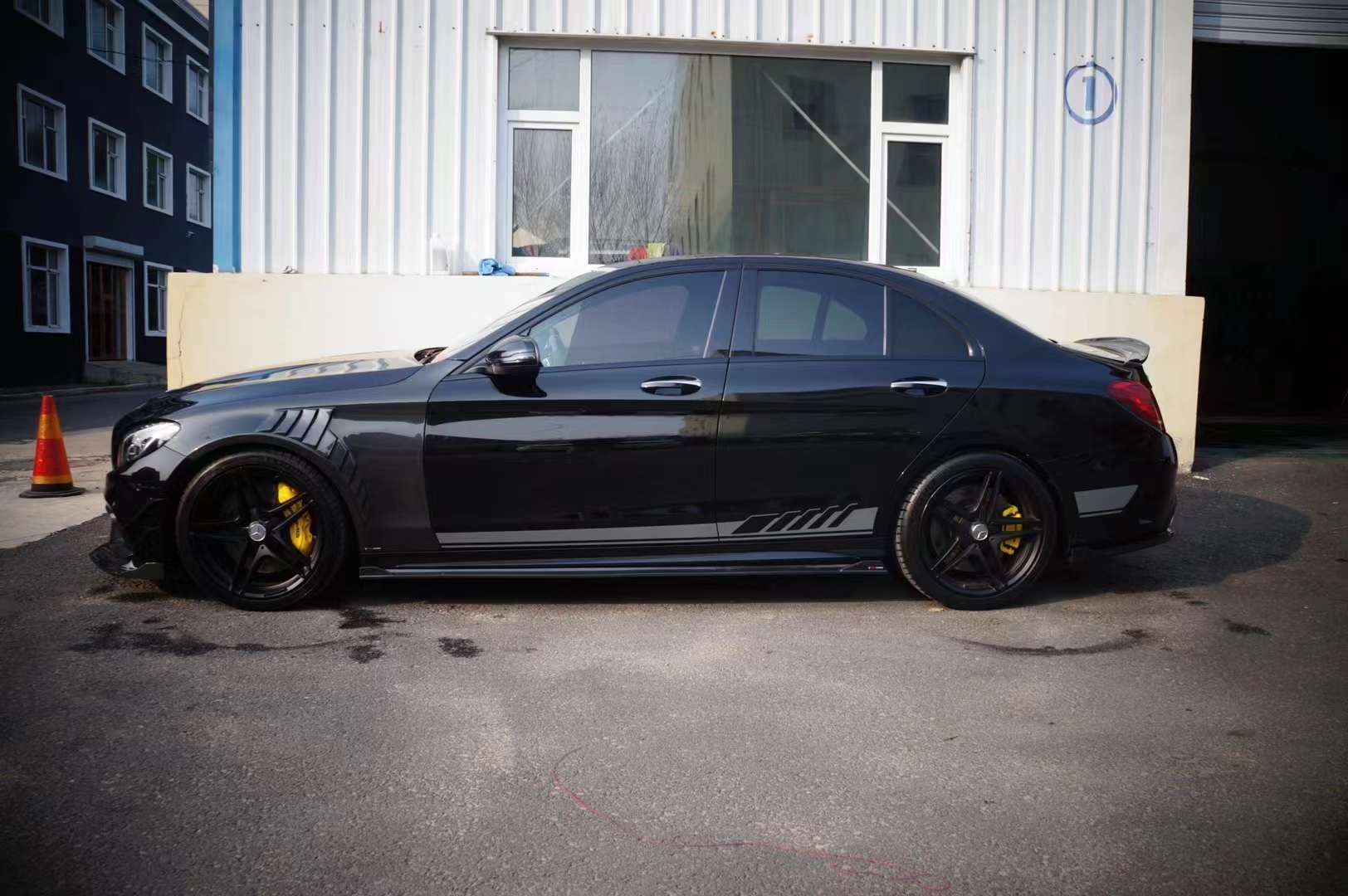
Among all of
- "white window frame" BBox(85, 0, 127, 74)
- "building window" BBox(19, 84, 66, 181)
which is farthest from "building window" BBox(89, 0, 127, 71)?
"building window" BBox(19, 84, 66, 181)

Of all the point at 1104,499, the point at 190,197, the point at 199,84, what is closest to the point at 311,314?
the point at 1104,499

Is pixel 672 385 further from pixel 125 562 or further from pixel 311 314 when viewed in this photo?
pixel 311 314

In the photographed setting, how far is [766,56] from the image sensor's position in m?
9.46

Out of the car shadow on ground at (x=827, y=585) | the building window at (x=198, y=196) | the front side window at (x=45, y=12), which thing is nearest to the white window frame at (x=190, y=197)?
the building window at (x=198, y=196)

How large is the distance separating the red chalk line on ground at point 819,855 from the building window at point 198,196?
3502cm

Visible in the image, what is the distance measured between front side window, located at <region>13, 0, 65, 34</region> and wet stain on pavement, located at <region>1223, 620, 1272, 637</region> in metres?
26.5

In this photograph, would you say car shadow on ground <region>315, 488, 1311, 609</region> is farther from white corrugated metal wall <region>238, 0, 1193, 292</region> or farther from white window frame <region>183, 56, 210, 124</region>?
white window frame <region>183, 56, 210, 124</region>

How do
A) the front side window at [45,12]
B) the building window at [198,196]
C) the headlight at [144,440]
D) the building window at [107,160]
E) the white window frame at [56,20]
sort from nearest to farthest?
the headlight at [144,440]
the front side window at [45,12]
the white window frame at [56,20]
the building window at [107,160]
the building window at [198,196]

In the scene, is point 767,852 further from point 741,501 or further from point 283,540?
point 283,540

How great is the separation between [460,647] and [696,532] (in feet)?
3.68

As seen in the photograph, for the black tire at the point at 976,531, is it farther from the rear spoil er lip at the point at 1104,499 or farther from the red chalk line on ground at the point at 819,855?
the red chalk line on ground at the point at 819,855

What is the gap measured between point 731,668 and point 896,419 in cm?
144

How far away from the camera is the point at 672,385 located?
4762mm

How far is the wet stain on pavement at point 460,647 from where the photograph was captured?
4180 millimetres
